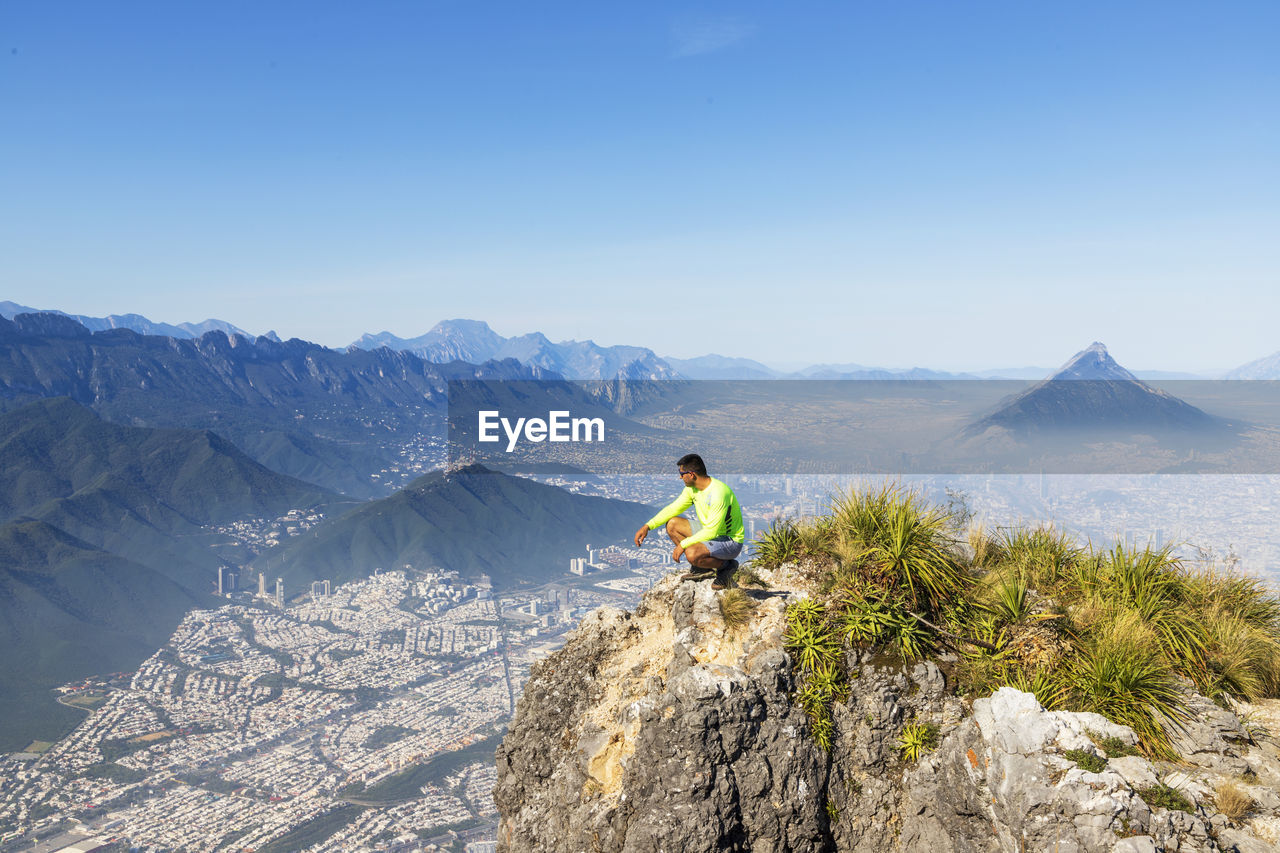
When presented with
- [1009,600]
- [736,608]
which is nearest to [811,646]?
[736,608]

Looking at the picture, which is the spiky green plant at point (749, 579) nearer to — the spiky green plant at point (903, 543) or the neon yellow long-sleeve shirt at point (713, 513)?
the neon yellow long-sleeve shirt at point (713, 513)

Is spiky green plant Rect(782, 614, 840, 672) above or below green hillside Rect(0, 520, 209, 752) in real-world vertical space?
above

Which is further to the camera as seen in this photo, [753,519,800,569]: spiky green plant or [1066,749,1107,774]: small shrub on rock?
[753,519,800,569]: spiky green plant

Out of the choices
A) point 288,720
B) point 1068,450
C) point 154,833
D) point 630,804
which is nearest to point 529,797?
point 630,804

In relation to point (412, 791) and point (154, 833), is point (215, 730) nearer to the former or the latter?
point (154, 833)

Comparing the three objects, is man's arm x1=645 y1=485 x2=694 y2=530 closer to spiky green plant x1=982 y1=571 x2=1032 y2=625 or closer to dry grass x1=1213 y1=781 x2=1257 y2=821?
spiky green plant x1=982 y1=571 x2=1032 y2=625

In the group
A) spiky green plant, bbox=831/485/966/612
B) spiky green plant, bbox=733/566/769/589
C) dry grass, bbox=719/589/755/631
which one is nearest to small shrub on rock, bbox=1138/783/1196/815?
spiky green plant, bbox=831/485/966/612

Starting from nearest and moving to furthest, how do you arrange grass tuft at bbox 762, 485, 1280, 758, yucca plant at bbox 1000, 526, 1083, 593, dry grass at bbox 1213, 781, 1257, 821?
dry grass at bbox 1213, 781, 1257, 821 < grass tuft at bbox 762, 485, 1280, 758 < yucca plant at bbox 1000, 526, 1083, 593

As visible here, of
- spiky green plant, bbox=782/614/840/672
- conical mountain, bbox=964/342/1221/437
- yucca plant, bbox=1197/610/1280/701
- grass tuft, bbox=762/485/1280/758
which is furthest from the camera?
conical mountain, bbox=964/342/1221/437
